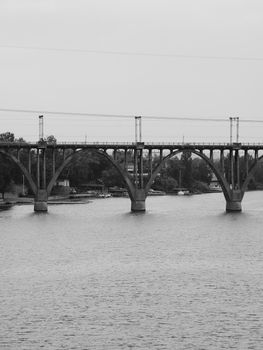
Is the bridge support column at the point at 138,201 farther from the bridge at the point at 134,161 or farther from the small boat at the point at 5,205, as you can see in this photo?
the small boat at the point at 5,205

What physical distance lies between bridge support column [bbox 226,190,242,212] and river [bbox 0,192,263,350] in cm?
3631

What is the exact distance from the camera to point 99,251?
69.0 metres

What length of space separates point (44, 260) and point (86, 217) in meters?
49.5

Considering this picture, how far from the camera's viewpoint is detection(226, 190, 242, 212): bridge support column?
411ft

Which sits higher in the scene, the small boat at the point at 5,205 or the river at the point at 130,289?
the small boat at the point at 5,205

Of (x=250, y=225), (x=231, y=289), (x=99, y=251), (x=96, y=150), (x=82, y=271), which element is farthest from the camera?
(x=96, y=150)

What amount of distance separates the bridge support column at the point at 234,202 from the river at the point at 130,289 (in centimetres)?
3631

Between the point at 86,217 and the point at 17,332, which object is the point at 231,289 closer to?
the point at 17,332

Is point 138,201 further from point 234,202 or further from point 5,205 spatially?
point 5,205

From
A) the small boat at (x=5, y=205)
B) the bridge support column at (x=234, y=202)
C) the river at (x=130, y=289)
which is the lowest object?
the river at (x=130, y=289)

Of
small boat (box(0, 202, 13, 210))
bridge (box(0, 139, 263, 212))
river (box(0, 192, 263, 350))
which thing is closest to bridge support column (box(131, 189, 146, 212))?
bridge (box(0, 139, 263, 212))

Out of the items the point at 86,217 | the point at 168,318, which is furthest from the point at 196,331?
the point at 86,217

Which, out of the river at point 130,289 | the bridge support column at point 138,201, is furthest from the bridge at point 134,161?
the river at point 130,289

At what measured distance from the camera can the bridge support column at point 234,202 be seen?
125 meters
